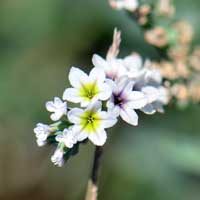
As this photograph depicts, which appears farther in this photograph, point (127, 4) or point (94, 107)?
point (127, 4)

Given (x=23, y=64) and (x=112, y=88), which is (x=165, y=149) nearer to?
(x=23, y=64)

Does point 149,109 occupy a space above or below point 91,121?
above

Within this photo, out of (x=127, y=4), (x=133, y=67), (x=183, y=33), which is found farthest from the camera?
(x=183, y=33)

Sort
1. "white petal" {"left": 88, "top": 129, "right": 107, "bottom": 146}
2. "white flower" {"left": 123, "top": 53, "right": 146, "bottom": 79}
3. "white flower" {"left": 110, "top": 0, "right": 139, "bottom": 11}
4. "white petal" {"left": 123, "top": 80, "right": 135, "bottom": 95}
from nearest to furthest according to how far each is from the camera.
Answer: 1. "white petal" {"left": 88, "top": 129, "right": 107, "bottom": 146}
2. "white petal" {"left": 123, "top": 80, "right": 135, "bottom": 95}
3. "white flower" {"left": 123, "top": 53, "right": 146, "bottom": 79}
4. "white flower" {"left": 110, "top": 0, "right": 139, "bottom": 11}

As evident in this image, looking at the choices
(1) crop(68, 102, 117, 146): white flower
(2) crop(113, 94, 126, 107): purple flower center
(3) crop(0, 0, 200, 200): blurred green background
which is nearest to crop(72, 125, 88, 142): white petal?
(1) crop(68, 102, 117, 146): white flower

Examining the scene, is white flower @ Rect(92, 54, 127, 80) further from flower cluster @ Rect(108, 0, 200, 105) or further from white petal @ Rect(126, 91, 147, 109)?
flower cluster @ Rect(108, 0, 200, 105)

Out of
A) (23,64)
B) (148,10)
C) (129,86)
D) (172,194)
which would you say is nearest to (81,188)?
(172,194)

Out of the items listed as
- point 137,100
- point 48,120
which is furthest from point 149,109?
point 48,120

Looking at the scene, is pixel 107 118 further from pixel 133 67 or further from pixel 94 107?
pixel 133 67
